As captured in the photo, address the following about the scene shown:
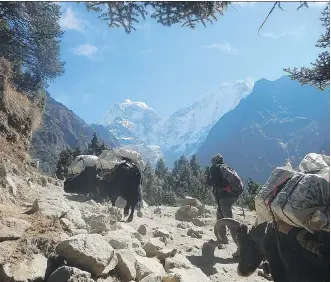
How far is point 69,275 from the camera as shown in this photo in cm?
324

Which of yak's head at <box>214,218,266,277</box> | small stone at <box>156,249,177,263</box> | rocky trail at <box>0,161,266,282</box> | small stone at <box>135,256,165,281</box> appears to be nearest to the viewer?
yak's head at <box>214,218,266,277</box>

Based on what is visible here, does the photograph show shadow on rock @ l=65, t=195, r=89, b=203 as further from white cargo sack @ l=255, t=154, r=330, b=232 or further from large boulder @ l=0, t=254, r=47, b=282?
white cargo sack @ l=255, t=154, r=330, b=232

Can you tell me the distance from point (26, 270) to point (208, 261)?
310 centimetres

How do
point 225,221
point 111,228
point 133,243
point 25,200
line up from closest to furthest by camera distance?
point 225,221 < point 133,243 < point 111,228 < point 25,200

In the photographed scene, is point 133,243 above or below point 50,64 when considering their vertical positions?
below

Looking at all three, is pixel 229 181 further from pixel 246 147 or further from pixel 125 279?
pixel 246 147

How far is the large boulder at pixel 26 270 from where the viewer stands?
10.8 ft

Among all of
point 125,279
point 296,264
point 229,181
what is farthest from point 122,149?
point 296,264

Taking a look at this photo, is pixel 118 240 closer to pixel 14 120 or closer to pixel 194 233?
pixel 194 233

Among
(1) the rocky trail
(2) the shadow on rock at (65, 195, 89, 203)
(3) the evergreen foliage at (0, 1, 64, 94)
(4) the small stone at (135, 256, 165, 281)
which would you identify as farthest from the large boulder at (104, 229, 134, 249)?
(3) the evergreen foliage at (0, 1, 64, 94)

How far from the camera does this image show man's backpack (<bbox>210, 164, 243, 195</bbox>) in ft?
24.1

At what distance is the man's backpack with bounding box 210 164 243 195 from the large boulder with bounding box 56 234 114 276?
4.03 m

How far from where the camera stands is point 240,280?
5.05 m

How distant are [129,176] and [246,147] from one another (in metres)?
193
